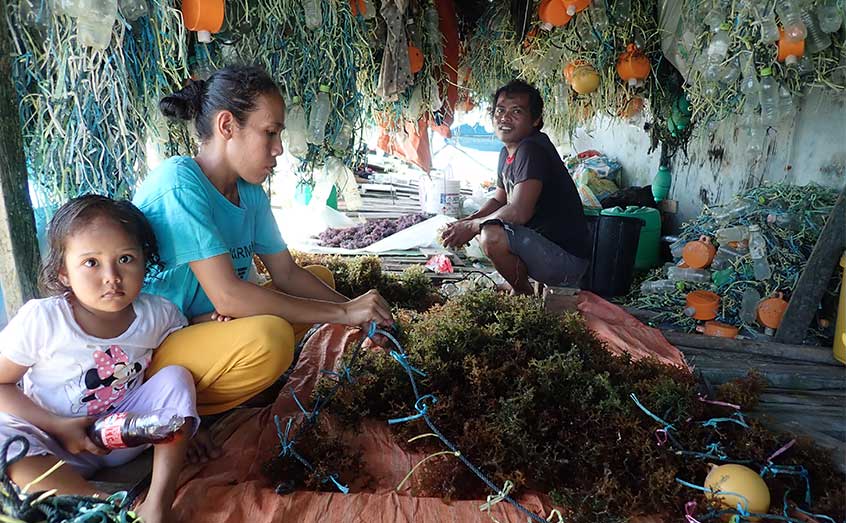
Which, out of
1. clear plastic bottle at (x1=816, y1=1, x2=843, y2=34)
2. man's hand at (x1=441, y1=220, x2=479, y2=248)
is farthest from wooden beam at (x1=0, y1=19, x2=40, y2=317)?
clear plastic bottle at (x1=816, y1=1, x2=843, y2=34)

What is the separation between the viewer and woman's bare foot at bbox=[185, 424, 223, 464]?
176 cm

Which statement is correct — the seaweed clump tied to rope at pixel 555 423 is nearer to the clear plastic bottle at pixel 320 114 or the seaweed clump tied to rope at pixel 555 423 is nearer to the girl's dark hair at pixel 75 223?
the girl's dark hair at pixel 75 223

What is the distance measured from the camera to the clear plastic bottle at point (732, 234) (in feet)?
12.4

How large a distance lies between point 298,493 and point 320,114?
7.99 ft

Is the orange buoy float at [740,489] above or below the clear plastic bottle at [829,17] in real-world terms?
below

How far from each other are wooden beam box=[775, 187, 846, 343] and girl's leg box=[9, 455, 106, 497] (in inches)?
125

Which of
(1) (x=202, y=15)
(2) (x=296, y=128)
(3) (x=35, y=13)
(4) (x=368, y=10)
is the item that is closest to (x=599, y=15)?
(4) (x=368, y=10)

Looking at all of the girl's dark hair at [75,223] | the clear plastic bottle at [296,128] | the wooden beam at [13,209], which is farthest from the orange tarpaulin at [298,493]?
the clear plastic bottle at [296,128]

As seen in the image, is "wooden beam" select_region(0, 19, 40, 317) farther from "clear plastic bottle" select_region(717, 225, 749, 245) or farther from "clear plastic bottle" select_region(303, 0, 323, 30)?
"clear plastic bottle" select_region(717, 225, 749, 245)

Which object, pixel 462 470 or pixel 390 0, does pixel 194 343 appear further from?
pixel 390 0

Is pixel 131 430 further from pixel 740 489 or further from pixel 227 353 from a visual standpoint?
pixel 740 489

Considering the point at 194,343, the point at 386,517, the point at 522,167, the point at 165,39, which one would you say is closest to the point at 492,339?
the point at 386,517

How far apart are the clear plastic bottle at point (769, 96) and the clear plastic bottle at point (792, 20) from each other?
245 millimetres

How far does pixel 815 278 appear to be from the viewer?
2877 mm
